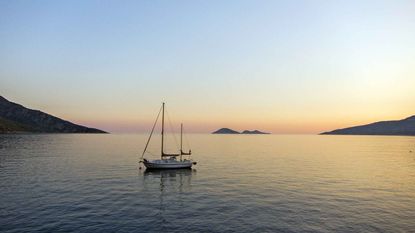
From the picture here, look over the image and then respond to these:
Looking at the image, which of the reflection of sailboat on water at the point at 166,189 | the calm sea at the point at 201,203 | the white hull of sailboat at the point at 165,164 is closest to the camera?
the calm sea at the point at 201,203

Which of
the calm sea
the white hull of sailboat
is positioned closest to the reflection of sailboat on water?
the calm sea

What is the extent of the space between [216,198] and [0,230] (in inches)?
1096

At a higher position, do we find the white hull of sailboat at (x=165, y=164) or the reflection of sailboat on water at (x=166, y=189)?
the white hull of sailboat at (x=165, y=164)

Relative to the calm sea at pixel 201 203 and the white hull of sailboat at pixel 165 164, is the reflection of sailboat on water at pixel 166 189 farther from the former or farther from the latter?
the white hull of sailboat at pixel 165 164

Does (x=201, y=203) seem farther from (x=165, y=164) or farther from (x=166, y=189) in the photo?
(x=165, y=164)

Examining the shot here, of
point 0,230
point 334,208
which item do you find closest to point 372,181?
point 334,208

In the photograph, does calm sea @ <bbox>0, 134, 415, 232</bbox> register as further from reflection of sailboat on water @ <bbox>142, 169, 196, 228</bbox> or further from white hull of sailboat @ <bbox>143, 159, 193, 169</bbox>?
white hull of sailboat @ <bbox>143, 159, 193, 169</bbox>

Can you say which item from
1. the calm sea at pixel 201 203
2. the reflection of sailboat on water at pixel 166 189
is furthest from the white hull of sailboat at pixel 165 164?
the calm sea at pixel 201 203

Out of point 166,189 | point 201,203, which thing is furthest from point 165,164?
point 201,203

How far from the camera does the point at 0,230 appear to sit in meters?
31.1

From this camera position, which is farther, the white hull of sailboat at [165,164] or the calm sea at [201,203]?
the white hull of sailboat at [165,164]

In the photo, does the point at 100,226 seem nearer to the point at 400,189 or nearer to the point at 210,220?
the point at 210,220

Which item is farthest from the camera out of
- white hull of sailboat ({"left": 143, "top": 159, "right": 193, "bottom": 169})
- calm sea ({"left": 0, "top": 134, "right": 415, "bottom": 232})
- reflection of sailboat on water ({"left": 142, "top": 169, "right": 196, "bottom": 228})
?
white hull of sailboat ({"left": 143, "top": 159, "right": 193, "bottom": 169})

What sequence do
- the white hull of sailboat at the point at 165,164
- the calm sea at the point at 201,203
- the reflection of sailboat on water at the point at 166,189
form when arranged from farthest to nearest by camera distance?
the white hull of sailboat at the point at 165,164 < the reflection of sailboat on water at the point at 166,189 < the calm sea at the point at 201,203
